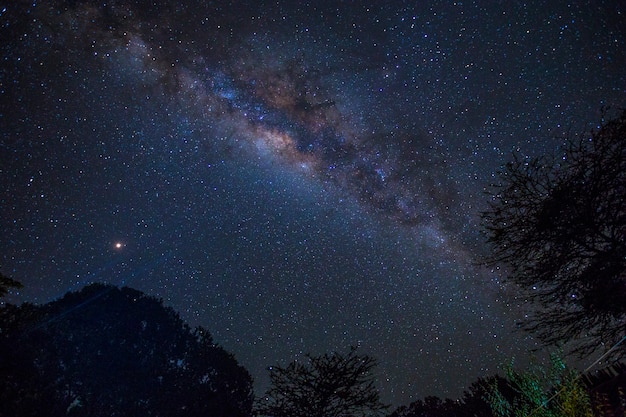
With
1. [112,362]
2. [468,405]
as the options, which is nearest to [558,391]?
[468,405]

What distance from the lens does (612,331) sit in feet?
26.4

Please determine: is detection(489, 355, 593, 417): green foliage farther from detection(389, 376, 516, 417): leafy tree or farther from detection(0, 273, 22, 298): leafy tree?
detection(0, 273, 22, 298): leafy tree

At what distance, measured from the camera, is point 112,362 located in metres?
17.1

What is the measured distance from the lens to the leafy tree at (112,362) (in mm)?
12650

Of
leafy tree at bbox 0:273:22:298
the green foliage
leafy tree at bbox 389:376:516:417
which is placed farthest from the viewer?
leafy tree at bbox 389:376:516:417

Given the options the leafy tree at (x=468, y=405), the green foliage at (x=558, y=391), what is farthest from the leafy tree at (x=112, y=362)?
the green foliage at (x=558, y=391)

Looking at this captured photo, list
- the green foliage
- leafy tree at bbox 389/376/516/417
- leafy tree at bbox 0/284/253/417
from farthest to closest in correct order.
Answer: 1. leafy tree at bbox 389/376/516/417
2. leafy tree at bbox 0/284/253/417
3. the green foliage

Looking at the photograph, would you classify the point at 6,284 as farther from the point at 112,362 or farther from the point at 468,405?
the point at 468,405

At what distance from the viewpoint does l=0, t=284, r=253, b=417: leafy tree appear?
41.5ft

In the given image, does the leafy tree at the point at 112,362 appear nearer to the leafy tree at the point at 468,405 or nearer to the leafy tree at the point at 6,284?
the leafy tree at the point at 6,284

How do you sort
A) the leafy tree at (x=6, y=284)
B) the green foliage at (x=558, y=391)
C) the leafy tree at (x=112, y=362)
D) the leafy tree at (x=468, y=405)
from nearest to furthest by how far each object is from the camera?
the green foliage at (x=558, y=391) → the leafy tree at (x=6, y=284) → the leafy tree at (x=112, y=362) → the leafy tree at (x=468, y=405)

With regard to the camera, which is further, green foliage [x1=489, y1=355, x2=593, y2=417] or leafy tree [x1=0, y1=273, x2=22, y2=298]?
leafy tree [x1=0, y1=273, x2=22, y2=298]

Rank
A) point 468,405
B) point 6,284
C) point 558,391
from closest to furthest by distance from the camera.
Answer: point 558,391, point 6,284, point 468,405

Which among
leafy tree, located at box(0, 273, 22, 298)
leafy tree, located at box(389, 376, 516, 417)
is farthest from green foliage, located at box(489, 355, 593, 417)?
leafy tree, located at box(0, 273, 22, 298)
